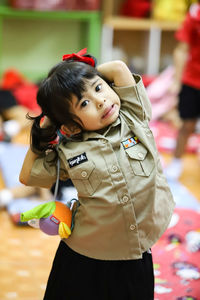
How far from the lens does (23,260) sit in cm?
159

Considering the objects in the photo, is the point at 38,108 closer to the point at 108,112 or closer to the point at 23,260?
the point at 23,260

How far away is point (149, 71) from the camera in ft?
13.5

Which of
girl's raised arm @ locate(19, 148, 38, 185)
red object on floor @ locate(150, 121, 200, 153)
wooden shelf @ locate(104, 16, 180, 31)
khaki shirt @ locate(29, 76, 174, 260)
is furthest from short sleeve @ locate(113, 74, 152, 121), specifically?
wooden shelf @ locate(104, 16, 180, 31)

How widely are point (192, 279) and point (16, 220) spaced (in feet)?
2.48

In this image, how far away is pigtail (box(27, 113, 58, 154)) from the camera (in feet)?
3.44

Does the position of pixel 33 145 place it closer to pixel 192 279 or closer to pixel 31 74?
pixel 192 279

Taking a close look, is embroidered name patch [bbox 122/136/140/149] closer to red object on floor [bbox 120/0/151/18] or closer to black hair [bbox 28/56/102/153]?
black hair [bbox 28/56/102/153]

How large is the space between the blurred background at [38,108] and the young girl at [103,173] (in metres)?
0.31

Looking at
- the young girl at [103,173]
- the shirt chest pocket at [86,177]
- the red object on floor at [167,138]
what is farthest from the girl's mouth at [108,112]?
the red object on floor at [167,138]

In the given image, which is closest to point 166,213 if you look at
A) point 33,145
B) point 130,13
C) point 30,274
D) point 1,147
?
point 33,145

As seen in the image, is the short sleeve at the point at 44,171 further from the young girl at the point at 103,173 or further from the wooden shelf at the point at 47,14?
the wooden shelf at the point at 47,14

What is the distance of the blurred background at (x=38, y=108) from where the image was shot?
153cm

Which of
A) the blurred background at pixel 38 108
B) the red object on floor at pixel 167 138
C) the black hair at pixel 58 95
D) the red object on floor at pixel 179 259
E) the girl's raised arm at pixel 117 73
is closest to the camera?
the black hair at pixel 58 95

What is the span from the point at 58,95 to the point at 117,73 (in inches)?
6.9
